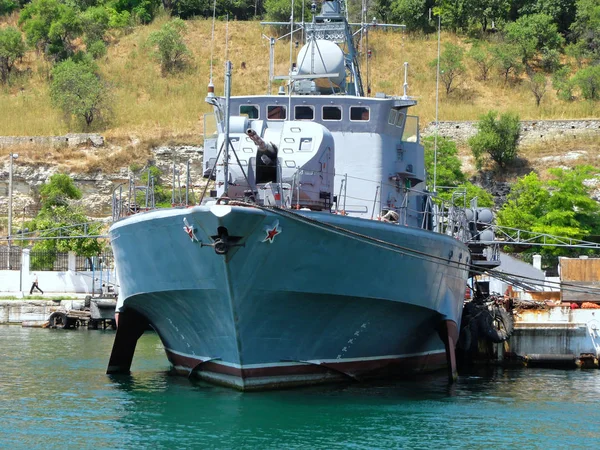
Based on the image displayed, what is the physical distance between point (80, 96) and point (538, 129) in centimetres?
3067

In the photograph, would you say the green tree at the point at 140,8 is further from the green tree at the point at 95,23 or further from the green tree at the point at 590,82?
the green tree at the point at 590,82

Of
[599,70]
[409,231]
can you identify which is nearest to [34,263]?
[409,231]

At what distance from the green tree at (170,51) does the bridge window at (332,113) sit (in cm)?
5498

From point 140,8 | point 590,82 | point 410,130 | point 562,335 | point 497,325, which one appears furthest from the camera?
point 140,8

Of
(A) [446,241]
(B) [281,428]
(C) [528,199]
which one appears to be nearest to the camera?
(B) [281,428]

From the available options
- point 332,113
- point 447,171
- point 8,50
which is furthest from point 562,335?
point 8,50

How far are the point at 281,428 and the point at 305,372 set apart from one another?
2665 mm

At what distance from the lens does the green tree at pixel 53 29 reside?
78250 mm

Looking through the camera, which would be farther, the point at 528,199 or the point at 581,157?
the point at 581,157

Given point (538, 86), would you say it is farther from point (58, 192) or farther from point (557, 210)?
point (58, 192)

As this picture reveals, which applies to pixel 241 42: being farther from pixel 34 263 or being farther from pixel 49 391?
pixel 49 391

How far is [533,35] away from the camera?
7794 cm

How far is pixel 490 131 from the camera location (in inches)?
2422

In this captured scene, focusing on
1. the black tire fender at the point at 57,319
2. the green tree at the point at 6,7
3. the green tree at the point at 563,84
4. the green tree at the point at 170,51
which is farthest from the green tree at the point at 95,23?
the black tire fender at the point at 57,319
